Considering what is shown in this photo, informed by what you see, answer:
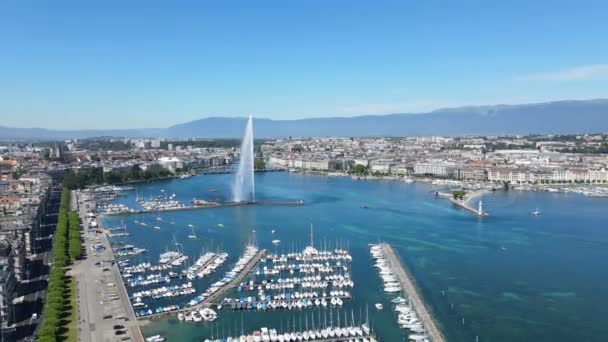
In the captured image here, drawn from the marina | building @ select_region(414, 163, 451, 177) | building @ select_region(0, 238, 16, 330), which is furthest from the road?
building @ select_region(414, 163, 451, 177)

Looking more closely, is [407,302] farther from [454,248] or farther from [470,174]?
[470,174]

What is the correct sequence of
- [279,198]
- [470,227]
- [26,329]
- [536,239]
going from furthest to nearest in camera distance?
1. [279,198]
2. [470,227]
3. [536,239]
4. [26,329]

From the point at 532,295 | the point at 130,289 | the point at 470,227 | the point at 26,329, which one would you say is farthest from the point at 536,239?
the point at 26,329

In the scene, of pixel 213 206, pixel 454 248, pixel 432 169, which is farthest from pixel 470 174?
pixel 454 248

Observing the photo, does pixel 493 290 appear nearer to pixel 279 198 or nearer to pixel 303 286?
pixel 303 286

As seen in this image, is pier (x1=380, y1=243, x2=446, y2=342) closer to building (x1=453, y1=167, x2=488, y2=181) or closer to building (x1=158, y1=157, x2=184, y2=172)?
building (x1=453, y1=167, x2=488, y2=181)
